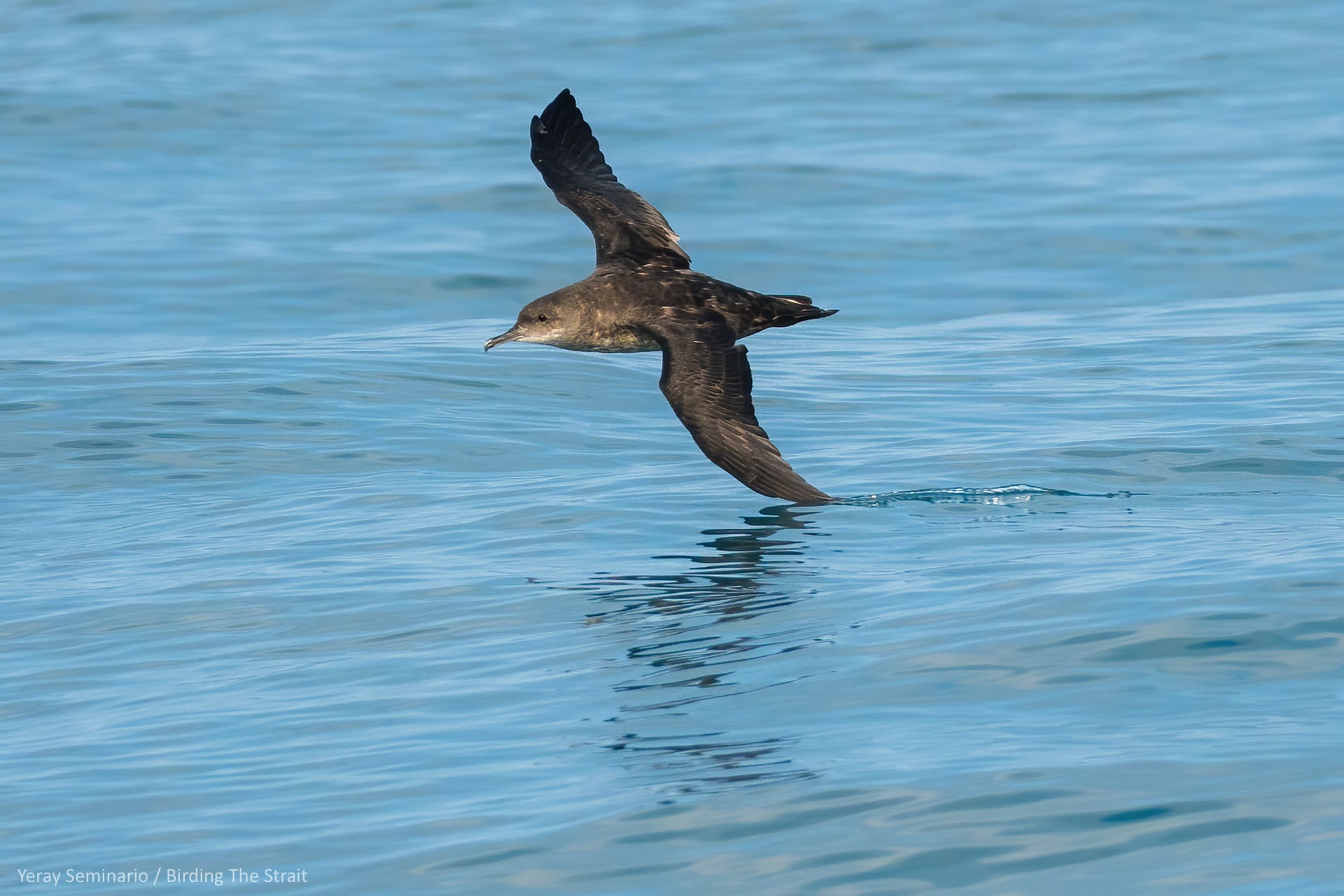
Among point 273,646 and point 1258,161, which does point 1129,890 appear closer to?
point 273,646

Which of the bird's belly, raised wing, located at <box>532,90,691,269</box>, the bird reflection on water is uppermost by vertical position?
raised wing, located at <box>532,90,691,269</box>

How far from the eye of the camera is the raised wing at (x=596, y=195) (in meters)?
10.0

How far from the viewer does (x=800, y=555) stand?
8.32 metres

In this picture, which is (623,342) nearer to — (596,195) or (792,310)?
(792,310)

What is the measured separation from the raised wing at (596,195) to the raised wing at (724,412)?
4.20 ft

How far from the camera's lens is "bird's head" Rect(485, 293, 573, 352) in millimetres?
9359

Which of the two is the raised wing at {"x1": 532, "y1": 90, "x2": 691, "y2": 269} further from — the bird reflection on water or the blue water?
the bird reflection on water

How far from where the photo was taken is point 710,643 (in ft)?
22.9

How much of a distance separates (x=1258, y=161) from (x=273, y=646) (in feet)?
47.1

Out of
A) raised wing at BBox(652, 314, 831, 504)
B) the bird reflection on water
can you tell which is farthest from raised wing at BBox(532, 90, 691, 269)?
the bird reflection on water

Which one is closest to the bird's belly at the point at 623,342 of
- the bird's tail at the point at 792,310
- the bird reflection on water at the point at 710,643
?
the bird's tail at the point at 792,310

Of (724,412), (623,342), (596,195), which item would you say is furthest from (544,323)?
(724,412)

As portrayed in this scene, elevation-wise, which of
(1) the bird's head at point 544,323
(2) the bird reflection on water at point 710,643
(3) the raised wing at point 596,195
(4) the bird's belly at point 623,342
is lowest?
(2) the bird reflection on water at point 710,643

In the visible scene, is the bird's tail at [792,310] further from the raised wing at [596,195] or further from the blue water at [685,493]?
the blue water at [685,493]
